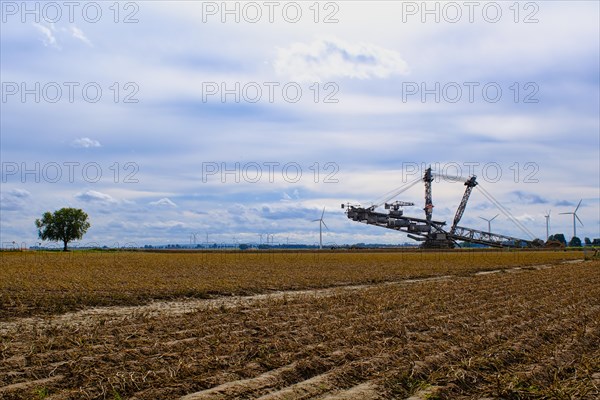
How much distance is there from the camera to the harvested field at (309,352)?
9820 mm

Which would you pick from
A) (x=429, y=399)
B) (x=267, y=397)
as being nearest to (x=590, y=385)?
(x=429, y=399)

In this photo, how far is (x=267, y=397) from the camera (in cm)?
936

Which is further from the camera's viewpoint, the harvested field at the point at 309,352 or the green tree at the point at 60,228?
the green tree at the point at 60,228

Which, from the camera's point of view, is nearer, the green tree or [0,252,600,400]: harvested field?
[0,252,600,400]: harvested field

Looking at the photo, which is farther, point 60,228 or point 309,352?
point 60,228

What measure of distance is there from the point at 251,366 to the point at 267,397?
1949 mm

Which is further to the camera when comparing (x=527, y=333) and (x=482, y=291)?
(x=482, y=291)

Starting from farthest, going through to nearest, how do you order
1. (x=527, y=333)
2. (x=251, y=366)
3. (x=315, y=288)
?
(x=315, y=288) < (x=527, y=333) < (x=251, y=366)

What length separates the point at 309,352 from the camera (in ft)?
40.3

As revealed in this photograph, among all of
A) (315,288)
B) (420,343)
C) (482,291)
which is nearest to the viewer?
(420,343)

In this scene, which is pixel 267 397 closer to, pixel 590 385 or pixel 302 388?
pixel 302 388

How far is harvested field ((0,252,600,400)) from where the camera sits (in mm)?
9820

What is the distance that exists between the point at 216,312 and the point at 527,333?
971 cm

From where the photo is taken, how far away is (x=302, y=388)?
390 inches
